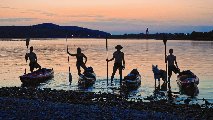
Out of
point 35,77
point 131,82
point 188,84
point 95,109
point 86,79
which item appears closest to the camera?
point 95,109

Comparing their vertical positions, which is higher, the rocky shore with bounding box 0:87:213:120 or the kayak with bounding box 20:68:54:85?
the rocky shore with bounding box 0:87:213:120

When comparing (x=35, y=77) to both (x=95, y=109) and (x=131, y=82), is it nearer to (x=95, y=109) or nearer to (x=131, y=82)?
(x=131, y=82)

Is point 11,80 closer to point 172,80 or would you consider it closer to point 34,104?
point 172,80

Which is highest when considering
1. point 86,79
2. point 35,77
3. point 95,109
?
point 95,109

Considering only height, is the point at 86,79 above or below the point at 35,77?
above

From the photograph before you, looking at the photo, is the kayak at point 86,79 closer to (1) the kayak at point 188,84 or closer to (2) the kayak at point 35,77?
(2) the kayak at point 35,77

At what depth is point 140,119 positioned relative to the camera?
1437 cm

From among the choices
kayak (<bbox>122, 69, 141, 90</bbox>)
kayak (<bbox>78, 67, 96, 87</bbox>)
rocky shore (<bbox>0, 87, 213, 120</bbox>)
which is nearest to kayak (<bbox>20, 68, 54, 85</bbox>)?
kayak (<bbox>78, 67, 96, 87</bbox>)

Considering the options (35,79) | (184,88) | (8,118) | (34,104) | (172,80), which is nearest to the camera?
(8,118)

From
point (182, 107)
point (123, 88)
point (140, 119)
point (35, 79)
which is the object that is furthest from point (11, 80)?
point (140, 119)

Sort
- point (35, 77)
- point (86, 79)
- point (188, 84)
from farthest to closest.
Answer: point (35, 77)
point (86, 79)
point (188, 84)

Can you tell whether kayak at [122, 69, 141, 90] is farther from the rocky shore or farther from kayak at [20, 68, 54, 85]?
kayak at [20, 68, 54, 85]

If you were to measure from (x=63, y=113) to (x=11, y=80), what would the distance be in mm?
22571

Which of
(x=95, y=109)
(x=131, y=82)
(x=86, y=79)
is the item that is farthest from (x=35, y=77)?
(x=95, y=109)
